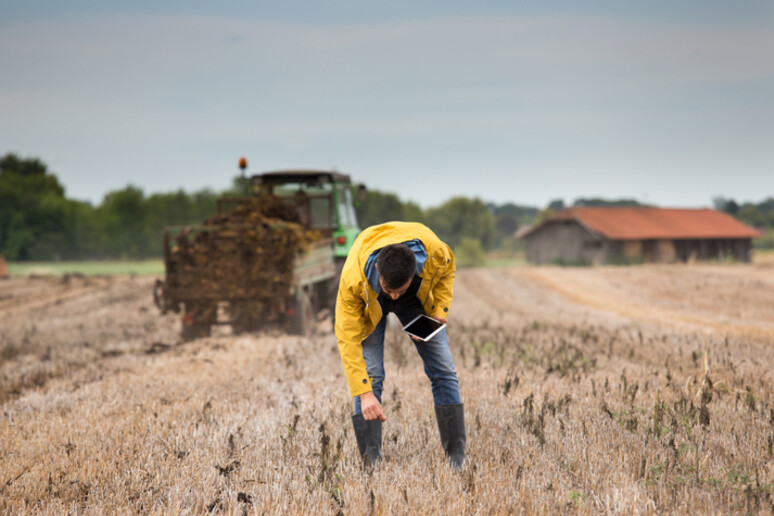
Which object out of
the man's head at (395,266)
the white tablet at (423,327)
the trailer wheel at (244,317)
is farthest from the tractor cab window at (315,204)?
the man's head at (395,266)

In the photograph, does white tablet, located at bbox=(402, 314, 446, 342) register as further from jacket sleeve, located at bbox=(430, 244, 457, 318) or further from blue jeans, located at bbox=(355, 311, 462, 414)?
blue jeans, located at bbox=(355, 311, 462, 414)

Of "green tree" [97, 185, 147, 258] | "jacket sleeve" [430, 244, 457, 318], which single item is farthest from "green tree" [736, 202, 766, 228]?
"jacket sleeve" [430, 244, 457, 318]

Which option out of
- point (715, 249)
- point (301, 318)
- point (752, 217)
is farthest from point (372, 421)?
point (752, 217)

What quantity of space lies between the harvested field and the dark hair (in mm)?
1136

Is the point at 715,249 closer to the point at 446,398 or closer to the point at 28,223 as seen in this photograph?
the point at 446,398

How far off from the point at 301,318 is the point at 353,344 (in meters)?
6.54

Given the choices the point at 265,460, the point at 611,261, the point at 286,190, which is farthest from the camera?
the point at 611,261

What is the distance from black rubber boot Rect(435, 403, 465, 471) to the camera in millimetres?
3865

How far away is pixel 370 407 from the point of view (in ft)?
11.7

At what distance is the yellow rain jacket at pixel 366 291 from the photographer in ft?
11.6

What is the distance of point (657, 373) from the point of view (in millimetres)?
6133

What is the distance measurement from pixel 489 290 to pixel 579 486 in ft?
65.7

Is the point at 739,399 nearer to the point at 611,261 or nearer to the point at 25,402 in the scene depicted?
the point at 25,402

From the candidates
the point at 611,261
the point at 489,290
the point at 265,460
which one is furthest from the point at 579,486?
the point at 611,261
